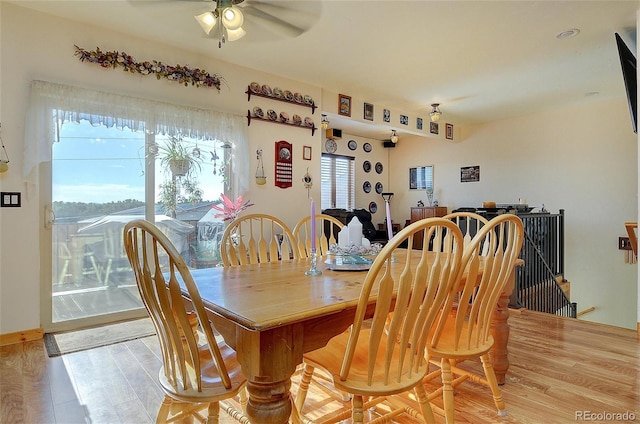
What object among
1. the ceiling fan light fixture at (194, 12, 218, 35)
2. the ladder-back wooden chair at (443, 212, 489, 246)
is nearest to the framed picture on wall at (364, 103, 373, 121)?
the ladder-back wooden chair at (443, 212, 489, 246)

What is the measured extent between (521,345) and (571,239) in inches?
151

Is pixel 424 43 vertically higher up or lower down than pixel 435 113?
higher up

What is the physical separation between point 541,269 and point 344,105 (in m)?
3.18

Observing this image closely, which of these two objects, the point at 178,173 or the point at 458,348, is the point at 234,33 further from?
the point at 458,348

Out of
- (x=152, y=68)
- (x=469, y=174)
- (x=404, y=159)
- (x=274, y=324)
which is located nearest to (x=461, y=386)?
(x=274, y=324)

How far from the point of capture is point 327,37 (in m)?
3.18

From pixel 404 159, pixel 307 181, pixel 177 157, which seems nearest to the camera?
pixel 177 157

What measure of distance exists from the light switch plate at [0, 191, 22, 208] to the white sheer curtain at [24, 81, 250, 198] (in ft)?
0.45

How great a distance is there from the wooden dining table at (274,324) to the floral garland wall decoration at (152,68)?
103 inches

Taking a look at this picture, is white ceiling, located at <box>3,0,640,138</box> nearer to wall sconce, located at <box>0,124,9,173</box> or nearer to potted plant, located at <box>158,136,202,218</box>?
potted plant, located at <box>158,136,202,218</box>

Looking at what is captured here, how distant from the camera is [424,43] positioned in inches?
130

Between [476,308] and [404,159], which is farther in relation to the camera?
[404,159]

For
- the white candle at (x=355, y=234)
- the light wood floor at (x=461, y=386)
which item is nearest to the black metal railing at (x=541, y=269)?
the light wood floor at (x=461, y=386)

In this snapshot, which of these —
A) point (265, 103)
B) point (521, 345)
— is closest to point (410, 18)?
point (265, 103)
